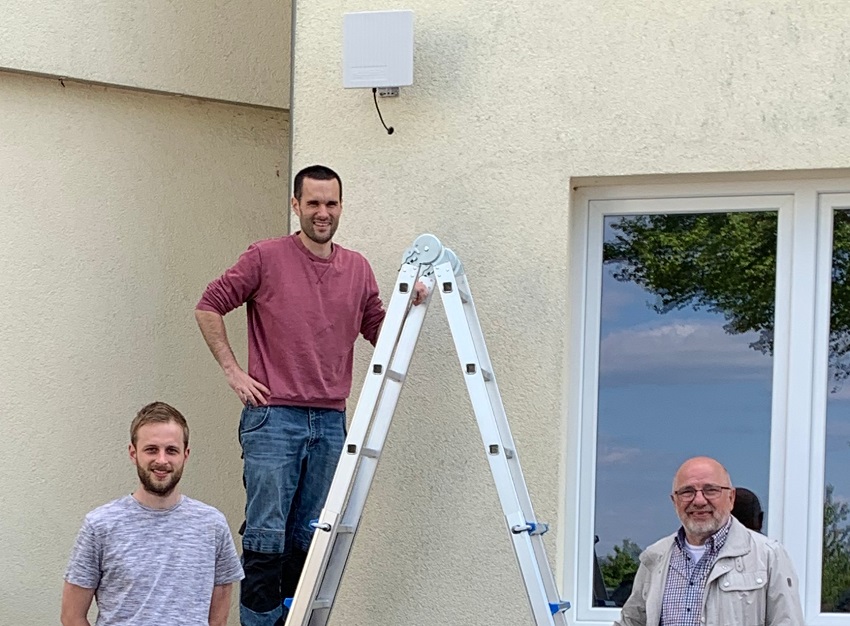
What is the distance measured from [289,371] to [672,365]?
1.35m

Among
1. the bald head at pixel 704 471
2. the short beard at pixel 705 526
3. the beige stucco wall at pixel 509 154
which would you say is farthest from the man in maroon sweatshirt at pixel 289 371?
the short beard at pixel 705 526

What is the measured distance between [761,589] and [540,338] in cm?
120

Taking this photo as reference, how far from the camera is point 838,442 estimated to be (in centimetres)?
467

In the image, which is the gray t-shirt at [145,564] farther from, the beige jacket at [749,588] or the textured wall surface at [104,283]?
the textured wall surface at [104,283]

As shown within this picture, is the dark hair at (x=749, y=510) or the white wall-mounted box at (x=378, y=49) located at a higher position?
the white wall-mounted box at (x=378, y=49)

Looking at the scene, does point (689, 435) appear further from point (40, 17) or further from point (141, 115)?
point (40, 17)

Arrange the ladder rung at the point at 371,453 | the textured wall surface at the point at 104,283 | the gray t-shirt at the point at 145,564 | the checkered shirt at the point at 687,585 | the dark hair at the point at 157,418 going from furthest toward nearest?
the textured wall surface at the point at 104,283 → the ladder rung at the point at 371,453 → the checkered shirt at the point at 687,585 → the dark hair at the point at 157,418 → the gray t-shirt at the point at 145,564

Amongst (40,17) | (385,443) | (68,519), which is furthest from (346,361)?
(40,17)

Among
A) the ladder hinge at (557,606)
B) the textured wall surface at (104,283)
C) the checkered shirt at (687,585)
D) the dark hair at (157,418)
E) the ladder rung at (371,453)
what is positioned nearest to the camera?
the dark hair at (157,418)

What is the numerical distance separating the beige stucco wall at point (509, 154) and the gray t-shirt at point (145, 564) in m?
1.12

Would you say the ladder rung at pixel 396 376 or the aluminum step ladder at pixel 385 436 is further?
the ladder rung at pixel 396 376

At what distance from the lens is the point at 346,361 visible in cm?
473

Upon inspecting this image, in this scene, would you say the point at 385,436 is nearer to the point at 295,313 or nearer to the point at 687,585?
the point at 295,313

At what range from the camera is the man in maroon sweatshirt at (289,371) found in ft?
14.9
